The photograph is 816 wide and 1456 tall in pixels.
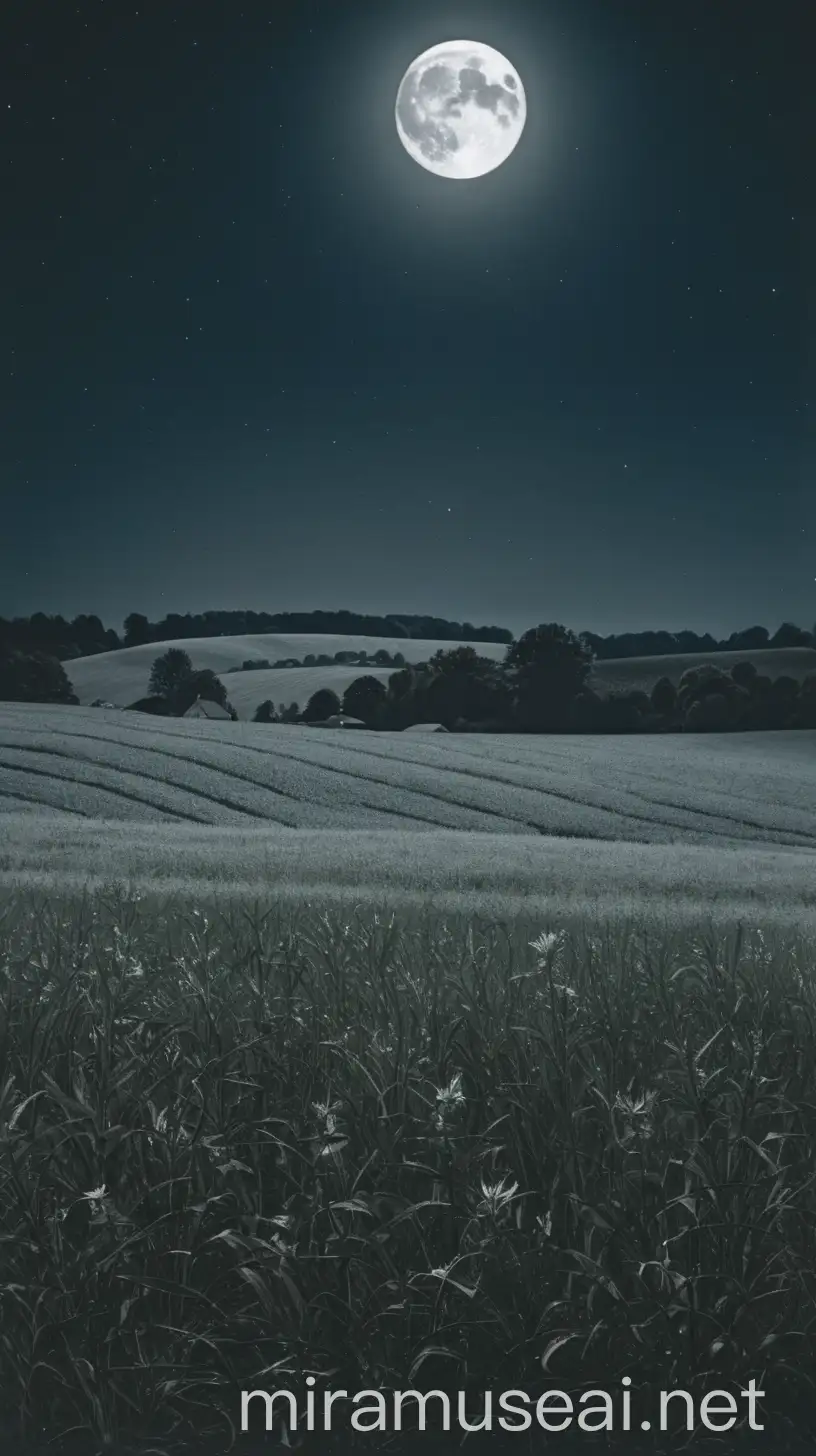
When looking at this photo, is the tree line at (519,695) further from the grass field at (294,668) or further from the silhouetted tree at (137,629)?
the silhouetted tree at (137,629)

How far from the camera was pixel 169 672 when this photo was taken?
66.3 feet

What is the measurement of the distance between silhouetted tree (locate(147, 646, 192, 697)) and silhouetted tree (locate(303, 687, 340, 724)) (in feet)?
8.11

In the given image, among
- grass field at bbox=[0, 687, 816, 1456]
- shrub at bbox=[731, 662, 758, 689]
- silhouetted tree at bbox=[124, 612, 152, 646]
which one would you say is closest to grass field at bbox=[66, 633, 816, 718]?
shrub at bbox=[731, 662, 758, 689]

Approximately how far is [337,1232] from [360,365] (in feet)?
26.9

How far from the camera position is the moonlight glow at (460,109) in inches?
205

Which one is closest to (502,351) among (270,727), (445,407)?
(445,407)

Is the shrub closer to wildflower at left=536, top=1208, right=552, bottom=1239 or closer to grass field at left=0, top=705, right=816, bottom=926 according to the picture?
grass field at left=0, top=705, right=816, bottom=926

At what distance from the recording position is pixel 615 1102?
1.56 meters

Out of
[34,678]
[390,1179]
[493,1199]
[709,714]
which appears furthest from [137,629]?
[709,714]

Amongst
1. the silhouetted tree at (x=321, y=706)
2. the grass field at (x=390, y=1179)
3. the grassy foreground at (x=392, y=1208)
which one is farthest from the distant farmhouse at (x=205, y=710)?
the grassy foreground at (x=392, y=1208)

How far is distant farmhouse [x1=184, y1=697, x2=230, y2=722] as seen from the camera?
19.7 metres

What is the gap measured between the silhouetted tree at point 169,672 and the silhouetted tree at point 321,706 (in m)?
2.47

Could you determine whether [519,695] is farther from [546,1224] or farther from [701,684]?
[546,1224]

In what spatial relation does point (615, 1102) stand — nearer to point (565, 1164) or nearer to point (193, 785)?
point (565, 1164)
